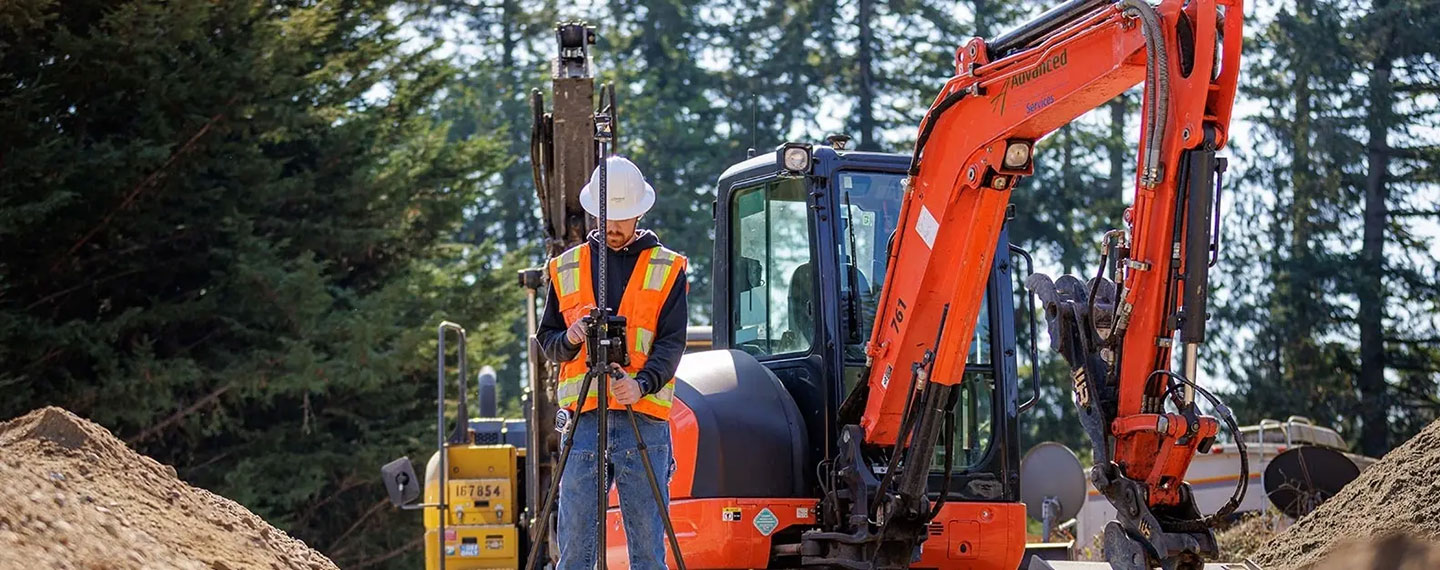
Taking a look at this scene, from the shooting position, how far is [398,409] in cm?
1883

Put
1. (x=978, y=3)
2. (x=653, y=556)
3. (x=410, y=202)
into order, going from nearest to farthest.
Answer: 1. (x=653, y=556)
2. (x=410, y=202)
3. (x=978, y=3)

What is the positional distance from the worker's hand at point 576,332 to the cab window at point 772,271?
1.87m

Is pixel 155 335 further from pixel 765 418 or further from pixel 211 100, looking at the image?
pixel 765 418

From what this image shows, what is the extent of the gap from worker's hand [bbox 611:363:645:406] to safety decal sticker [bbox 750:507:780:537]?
1.58m

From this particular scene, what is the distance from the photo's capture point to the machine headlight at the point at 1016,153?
25.1 feet

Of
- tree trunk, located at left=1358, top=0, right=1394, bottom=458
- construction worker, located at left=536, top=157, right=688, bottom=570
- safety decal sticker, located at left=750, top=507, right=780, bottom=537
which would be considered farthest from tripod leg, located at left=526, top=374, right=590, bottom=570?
tree trunk, located at left=1358, top=0, right=1394, bottom=458

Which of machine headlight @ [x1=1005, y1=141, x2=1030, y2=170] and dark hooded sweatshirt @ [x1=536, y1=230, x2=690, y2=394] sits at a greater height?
machine headlight @ [x1=1005, y1=141, x2=1030, y2=170]

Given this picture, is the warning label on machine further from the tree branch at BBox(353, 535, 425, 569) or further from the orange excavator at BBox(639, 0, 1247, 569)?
the tree branch at BBox(353, 535, 425, 569)

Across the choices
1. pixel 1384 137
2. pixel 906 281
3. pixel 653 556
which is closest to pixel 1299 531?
pixel 906 281

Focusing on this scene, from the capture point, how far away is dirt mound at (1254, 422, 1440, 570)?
8969 millimetres

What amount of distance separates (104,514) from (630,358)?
2.04 meters

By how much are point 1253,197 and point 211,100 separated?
16.4m

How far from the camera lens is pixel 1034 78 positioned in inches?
295

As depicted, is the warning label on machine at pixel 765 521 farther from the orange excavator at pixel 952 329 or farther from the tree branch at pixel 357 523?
the tree branch at pixel 357 523
